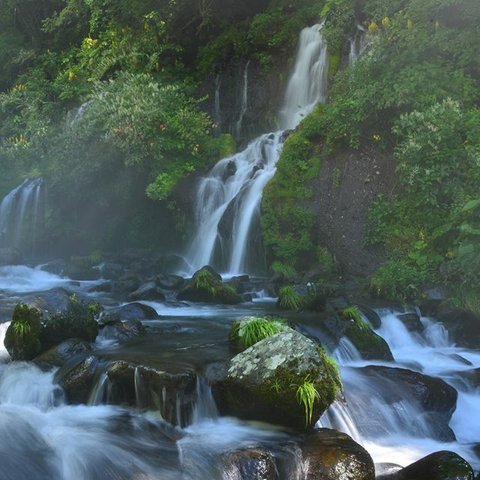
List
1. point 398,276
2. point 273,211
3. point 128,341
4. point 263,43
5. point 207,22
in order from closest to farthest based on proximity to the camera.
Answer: point 128,341
point 398,276
point 273,211
point 263,43
point 207,22

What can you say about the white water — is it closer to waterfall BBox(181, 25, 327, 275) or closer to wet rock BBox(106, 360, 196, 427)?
wet rock BBox(106, 360, 196, 427)

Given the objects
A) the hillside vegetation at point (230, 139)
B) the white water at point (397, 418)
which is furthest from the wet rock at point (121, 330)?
the hillside vegetation at point (230, 139)

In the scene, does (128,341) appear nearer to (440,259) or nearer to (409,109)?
(440,259)

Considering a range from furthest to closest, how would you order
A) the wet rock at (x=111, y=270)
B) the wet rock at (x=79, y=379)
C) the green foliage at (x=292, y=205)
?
1. the wet rock at (x=111, y=270)
2. the green foliage at (x=292, y=205)
3. the wet rock at (x=79, y=379)

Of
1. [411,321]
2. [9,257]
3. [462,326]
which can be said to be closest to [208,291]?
[411,321]

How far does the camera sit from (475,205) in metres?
11.0

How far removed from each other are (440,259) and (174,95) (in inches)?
419

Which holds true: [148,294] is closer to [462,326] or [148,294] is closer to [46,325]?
[46,325]

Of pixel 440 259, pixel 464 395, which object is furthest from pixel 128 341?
pixel 440 259

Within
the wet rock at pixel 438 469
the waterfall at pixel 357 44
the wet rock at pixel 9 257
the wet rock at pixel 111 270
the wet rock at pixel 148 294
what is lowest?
the wet rock at pixel 438 469

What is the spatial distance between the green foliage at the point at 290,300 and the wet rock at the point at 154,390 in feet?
14.5

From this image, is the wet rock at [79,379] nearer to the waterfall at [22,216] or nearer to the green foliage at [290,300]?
the green foliage at [290,300]

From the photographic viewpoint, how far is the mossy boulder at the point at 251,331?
308 inches

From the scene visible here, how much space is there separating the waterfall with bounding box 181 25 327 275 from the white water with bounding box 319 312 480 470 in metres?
6.46
